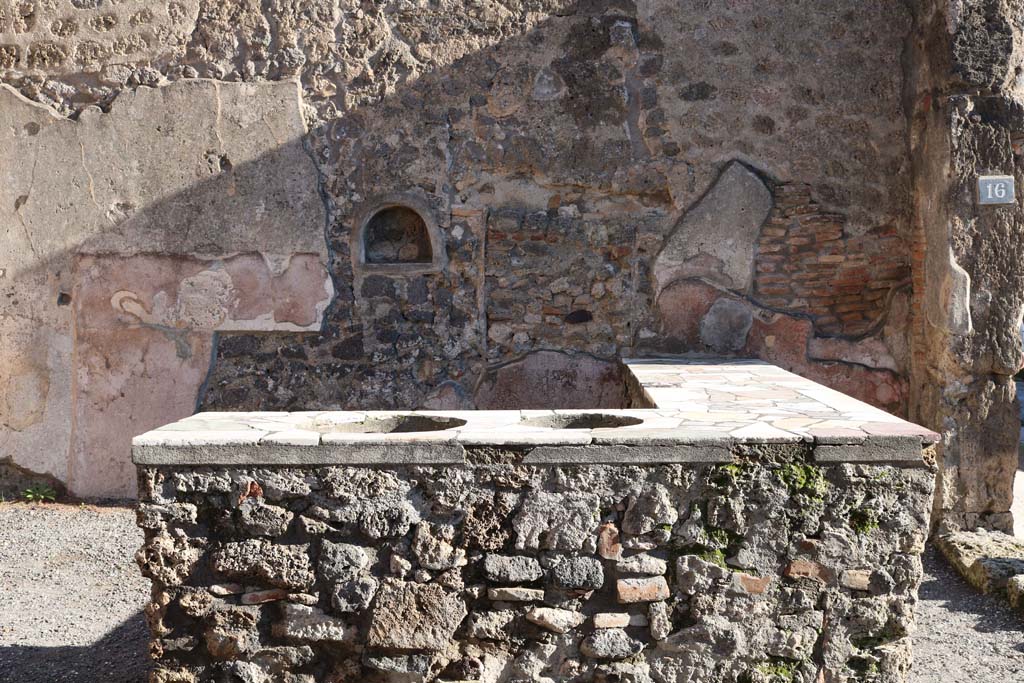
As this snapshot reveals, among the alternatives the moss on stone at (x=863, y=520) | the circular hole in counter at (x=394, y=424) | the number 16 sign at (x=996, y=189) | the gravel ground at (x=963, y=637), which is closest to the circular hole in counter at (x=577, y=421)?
the circular hole in counter at (x=394, y=424)

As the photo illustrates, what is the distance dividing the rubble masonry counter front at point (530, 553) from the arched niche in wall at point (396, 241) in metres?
2.59

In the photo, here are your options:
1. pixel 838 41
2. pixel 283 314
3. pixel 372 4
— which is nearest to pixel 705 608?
pixel 283 314

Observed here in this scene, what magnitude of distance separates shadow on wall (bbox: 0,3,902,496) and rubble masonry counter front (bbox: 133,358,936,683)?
2499 mm

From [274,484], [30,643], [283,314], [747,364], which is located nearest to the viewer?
[274,484]

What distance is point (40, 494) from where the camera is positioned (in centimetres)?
533

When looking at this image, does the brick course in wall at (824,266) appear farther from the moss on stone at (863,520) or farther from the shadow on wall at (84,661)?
the shadow on wall at (84,661)

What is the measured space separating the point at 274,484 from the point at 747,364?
2924mm

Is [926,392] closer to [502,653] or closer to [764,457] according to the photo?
[764,457]

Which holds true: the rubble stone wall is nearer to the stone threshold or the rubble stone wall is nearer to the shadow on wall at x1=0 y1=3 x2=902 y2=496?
the stone threshold

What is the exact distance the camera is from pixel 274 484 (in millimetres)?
2674

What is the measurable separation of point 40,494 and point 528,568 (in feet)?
12.7

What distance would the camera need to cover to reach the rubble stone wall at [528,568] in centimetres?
268

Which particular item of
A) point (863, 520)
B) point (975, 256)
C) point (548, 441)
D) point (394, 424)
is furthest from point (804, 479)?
point (975, 256)

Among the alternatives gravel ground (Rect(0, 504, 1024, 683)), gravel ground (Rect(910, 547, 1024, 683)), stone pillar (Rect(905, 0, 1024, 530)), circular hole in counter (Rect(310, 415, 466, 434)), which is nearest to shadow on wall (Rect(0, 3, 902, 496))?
stone pillar (Rect(905, 0, 1024, 530))
